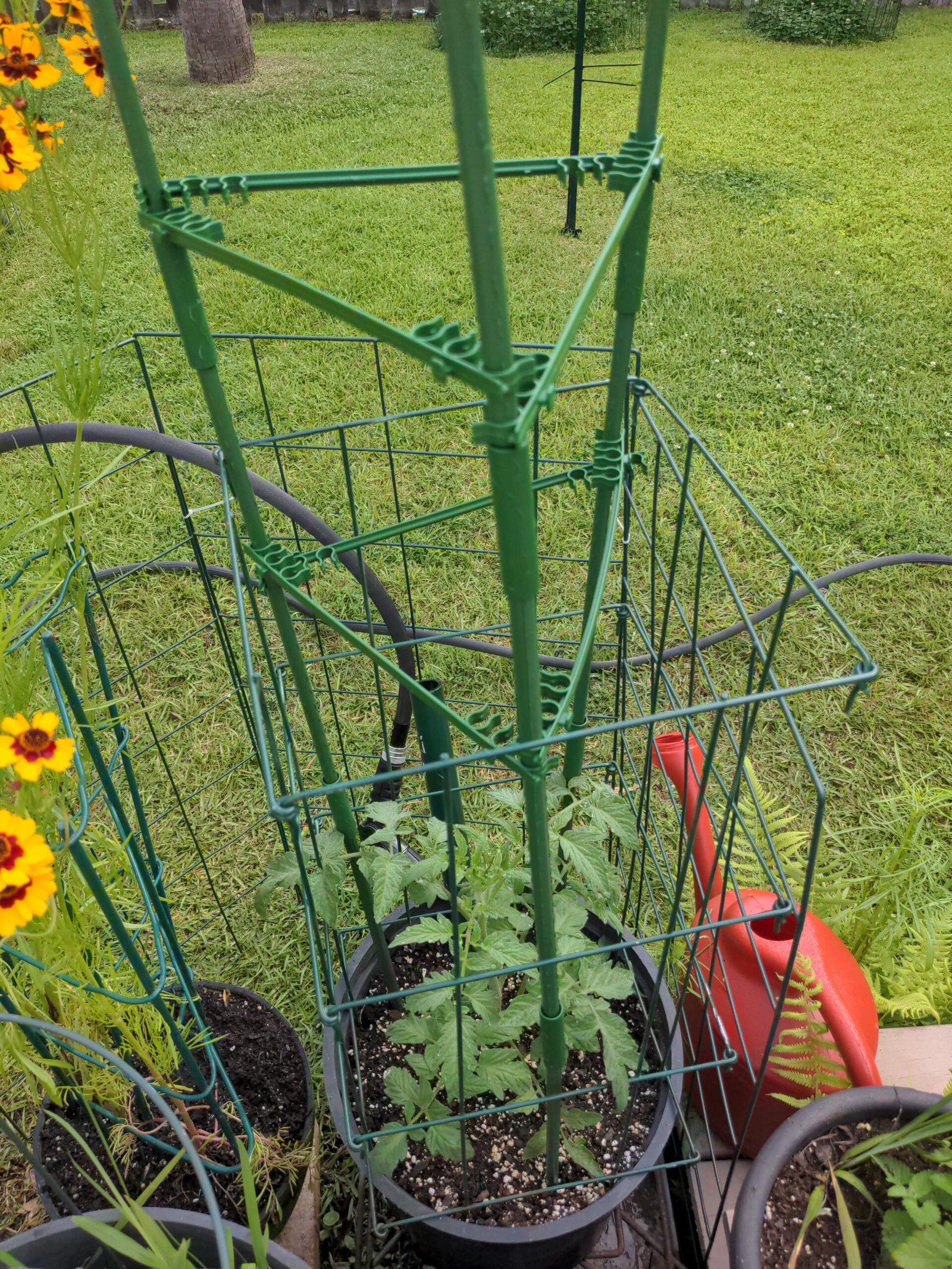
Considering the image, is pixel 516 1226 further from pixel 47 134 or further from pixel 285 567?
pixel 47 134

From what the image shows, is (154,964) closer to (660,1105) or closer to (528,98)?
(660,1105)

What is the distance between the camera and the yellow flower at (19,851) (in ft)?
1.93

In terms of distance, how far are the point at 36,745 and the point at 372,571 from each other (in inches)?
42.2

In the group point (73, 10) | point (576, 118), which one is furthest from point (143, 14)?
point (73, 10)

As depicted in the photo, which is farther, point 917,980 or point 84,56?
point 917,980

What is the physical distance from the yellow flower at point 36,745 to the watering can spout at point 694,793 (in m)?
0.67

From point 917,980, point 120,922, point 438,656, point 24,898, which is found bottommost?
point 438,656

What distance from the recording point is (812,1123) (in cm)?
91

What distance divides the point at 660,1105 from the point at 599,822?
13.1 inches

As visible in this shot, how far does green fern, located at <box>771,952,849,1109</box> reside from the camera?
98cm

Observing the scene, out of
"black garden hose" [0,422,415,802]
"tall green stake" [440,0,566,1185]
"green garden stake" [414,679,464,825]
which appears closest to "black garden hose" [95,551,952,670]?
"black garden hose" [0,422,415,802]

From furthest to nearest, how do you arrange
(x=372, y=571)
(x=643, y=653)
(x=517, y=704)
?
(x=643, y=653)
(x=372, y=571)
(x=517, y=704)

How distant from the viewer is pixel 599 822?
932 mm

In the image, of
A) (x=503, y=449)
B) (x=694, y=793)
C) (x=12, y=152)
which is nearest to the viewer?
(x=503, y=449)
